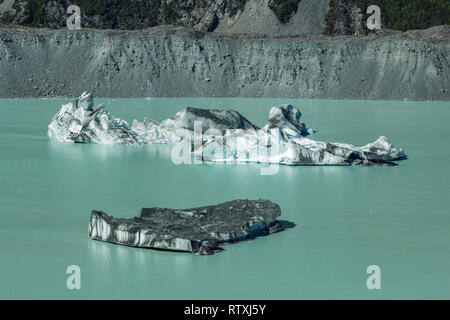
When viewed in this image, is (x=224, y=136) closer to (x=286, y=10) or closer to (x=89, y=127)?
(x=89, y=127)

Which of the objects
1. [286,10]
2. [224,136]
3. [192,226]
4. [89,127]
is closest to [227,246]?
[192,226]

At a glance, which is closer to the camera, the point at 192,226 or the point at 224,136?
the point at 192,226

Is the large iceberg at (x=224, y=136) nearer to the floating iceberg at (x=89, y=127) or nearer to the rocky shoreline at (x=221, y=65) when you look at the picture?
the floating iceberg at (x=89, y=127)

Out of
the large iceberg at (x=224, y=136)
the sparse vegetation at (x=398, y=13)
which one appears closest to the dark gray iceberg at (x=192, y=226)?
the large iceberg at (x=224, y=136)

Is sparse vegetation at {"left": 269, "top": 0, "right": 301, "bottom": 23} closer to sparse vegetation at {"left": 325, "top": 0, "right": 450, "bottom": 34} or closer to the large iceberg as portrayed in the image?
sparse vegetation at {"left": 325, "top": 0, "right": 450, "bottom": 34}

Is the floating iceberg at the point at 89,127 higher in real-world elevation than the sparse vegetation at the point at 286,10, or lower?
lower

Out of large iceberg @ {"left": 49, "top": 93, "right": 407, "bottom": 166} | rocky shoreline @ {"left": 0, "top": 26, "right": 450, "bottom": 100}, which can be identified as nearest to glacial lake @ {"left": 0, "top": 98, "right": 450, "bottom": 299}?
large iceberg @ {"left": 49, "top": 93, "right": 407, "bottom": 166}
